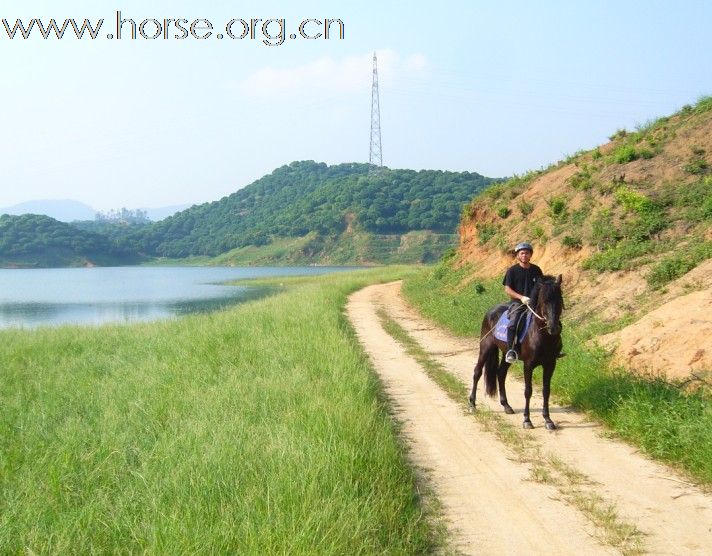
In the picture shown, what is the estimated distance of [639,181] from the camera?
19516 millimetres

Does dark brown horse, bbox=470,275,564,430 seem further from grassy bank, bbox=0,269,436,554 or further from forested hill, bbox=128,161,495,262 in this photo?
forested hill, bbox=128,161,495,262

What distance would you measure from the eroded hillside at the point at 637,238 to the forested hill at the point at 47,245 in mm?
107941

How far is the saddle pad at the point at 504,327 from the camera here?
8.75m

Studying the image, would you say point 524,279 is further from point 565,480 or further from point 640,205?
point 640,205

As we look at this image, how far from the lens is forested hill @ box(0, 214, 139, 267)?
116 m

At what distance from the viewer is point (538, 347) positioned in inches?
331

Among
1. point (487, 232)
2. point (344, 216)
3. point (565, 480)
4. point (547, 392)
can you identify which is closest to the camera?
point (565, 480)

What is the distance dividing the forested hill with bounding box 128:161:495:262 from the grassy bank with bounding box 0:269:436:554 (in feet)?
337

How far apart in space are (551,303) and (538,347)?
2.18 ft

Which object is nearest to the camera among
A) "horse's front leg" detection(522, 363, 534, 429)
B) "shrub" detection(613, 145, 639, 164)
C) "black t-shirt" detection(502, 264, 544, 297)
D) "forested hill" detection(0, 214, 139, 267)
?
"horse's front leg" detection(522, 363, 534, 429)

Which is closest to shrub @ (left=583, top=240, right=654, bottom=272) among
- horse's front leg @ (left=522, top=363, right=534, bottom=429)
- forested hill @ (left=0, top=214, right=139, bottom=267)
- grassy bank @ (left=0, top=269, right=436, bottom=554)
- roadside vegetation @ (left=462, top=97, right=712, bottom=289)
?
roadside vegetation @ (left=462, top=97, right=712, bottom=289)

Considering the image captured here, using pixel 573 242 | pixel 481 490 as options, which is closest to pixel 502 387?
pixel 481 490

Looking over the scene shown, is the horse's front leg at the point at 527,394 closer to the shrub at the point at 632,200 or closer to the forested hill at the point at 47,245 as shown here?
the shrub at the point at 632,200

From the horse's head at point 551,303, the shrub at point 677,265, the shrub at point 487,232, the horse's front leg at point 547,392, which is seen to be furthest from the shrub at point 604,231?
the shrub at point 487,232
